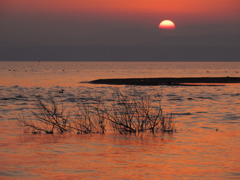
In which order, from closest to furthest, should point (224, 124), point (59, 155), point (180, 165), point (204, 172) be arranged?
point (204, 172) → point (180, 165) → point (59, 155) → point (224, 124)

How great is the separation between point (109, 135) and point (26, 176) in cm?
945

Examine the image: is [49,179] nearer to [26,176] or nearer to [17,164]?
[26,176]

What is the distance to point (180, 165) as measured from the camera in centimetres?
1644

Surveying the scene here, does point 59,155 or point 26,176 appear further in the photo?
point 59,155

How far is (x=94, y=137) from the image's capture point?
23.0 metres

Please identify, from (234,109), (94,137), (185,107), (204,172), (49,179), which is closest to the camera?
(49,179)

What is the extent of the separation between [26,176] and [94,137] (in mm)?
8561

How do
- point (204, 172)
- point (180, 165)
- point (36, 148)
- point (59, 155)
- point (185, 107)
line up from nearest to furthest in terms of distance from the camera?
point (204, 172)
point (180, 165)
point (59, 155)
point (36, 148)
point (185, 107)

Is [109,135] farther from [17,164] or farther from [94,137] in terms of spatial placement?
[17,164]

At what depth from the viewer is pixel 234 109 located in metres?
37.8

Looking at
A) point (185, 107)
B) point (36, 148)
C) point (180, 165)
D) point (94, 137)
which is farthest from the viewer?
point (185, 107)

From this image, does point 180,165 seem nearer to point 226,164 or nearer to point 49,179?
point 226,164

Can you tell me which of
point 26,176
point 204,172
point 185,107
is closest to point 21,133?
point 26,176

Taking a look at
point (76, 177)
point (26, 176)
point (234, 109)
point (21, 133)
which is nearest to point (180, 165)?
point (76, 177)
